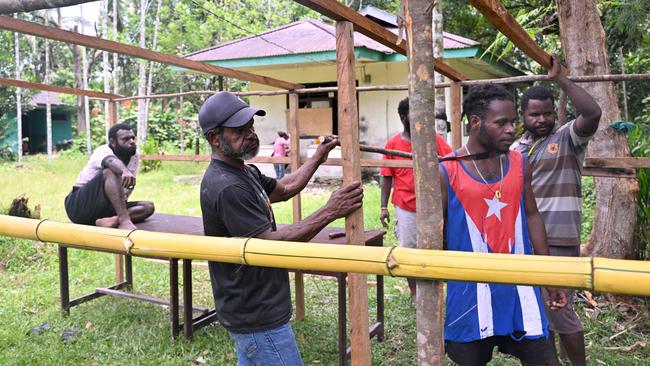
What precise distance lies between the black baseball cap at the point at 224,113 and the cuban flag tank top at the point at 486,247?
888mm

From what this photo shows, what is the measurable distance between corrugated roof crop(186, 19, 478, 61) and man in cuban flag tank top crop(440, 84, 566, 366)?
8594 mm

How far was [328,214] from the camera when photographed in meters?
2.23

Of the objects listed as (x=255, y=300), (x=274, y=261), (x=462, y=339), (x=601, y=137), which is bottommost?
(x=462, y=339)

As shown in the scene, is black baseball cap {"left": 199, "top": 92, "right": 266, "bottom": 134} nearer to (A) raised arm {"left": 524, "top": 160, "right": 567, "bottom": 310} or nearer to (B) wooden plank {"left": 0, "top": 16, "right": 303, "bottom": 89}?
(B) wooden plank {"left": 0, "top": 16, "right": 303, "bottom": 89}

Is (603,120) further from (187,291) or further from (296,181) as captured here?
(187,291)

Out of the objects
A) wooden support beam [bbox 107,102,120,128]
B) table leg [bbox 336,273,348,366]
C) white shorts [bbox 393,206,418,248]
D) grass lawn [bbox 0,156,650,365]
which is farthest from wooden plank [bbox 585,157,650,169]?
wooden support beam [bbox 107,102,120,128]

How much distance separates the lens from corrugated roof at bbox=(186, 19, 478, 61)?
11.3 meters

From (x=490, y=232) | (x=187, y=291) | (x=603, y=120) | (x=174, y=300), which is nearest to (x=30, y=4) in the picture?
(x=490, y=232)

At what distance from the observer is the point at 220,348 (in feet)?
13.9

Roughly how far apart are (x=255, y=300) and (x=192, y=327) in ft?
7.75

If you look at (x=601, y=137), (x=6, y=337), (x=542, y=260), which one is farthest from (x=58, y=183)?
(x=542, y=260)

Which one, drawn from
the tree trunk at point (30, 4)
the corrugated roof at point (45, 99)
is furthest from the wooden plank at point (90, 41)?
the corrugated roof at point (45, 99)

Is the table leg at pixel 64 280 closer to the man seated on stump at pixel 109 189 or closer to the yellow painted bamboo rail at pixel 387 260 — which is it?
the man seated on stump at pixel 109 189

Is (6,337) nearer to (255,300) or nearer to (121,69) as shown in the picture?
(255,300)
